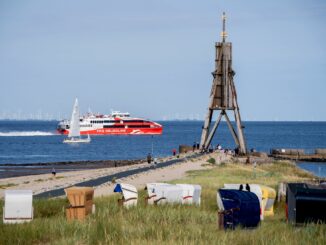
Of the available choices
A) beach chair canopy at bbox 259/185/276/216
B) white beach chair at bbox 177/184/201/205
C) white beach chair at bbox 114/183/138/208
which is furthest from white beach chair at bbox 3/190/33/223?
beach chair canopy at bbox 259/185/276/216

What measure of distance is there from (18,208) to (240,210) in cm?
684

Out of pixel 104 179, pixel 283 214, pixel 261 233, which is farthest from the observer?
pixel 104 179

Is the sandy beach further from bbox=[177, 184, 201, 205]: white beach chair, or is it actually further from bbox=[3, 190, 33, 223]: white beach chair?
bbox=[3, 190, 33, 223]: white beach chair

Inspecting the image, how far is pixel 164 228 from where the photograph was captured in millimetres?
21672

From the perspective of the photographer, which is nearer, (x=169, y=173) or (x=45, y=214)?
(x=45, y=214)

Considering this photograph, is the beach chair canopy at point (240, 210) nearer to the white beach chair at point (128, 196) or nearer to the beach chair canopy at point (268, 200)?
the beach chair canopy at point (268, 200)

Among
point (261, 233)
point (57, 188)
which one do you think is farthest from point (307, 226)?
point (57, 188)

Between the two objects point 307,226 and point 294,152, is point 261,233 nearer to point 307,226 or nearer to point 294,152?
point 307,226

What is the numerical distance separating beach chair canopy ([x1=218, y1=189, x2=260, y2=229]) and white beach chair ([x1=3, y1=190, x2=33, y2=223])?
6.05 m

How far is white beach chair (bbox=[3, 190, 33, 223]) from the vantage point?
23547mm

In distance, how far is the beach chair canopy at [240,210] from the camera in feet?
75.2

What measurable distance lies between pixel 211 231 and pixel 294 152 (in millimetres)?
83096

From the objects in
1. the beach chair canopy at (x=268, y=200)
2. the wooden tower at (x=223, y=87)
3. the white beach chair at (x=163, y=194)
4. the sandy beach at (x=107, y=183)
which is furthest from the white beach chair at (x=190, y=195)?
the wooden tower at (x=223, y=87)

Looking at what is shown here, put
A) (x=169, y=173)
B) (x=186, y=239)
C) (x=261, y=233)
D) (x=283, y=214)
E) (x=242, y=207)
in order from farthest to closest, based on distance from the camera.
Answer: (x=169, y=173)
(x=283, y=214)
(x=242, y=207)
(x=261, y=233)
(x=186, y=239)
